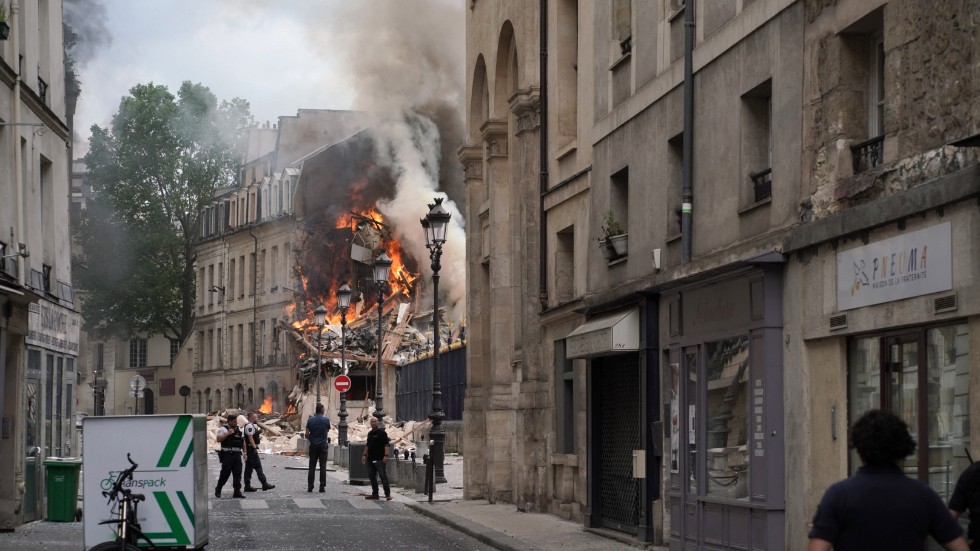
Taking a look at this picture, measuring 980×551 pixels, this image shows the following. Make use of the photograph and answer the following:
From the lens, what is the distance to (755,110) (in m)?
16.8


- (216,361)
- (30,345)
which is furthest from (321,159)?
(30,345)

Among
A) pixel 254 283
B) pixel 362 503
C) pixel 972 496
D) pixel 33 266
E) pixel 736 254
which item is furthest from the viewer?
pixel 254 283

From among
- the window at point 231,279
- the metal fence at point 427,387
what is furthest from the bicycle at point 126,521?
the window at point 231,279

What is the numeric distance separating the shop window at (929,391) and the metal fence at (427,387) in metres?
29.8

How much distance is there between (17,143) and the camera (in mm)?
23203

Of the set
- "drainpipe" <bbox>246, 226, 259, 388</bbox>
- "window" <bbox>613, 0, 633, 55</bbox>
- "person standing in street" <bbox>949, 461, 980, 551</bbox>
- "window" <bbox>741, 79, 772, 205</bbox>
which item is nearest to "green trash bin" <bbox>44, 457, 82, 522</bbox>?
"window" <bbox>613, 0, 633, 55</bbox>

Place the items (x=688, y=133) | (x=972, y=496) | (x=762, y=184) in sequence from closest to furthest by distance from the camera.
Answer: (x=972, y=496), (x=762, y=184), (x=688, y=133)

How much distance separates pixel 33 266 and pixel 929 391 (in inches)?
617

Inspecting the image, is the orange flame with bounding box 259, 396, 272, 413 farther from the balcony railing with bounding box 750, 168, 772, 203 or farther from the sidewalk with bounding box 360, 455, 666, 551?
the balcony railing with bounding box 750, 168, 772, 203

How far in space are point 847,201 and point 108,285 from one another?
80.9 metres

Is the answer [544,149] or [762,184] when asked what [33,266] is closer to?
[544,149]

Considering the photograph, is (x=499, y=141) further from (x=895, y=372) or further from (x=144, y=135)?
(x=144, y=135)

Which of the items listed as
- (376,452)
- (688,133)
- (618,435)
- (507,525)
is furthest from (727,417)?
(376,452)

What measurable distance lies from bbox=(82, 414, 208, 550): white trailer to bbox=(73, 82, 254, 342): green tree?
76862 millimetres
